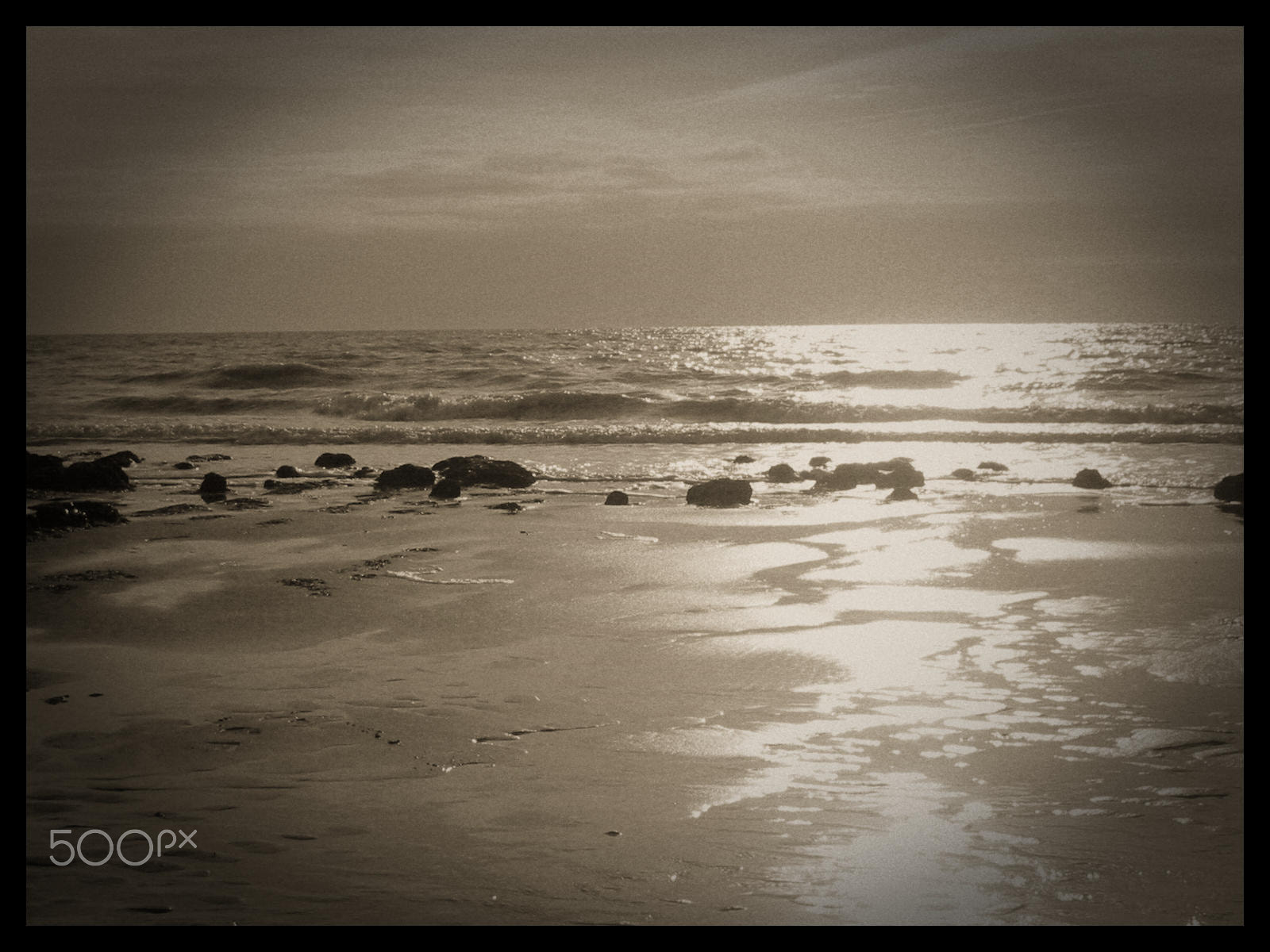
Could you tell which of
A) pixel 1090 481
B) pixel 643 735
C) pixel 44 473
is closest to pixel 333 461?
pixel 44 473

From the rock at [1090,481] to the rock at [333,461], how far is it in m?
9.75

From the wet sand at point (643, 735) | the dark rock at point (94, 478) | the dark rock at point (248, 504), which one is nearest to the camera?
the wet sand at point (643, 735)

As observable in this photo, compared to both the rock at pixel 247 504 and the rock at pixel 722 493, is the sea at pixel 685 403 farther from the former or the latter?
Result: the rock at pixel 247 504

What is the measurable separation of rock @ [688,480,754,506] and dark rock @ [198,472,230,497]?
538cm

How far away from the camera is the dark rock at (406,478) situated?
11969 mm

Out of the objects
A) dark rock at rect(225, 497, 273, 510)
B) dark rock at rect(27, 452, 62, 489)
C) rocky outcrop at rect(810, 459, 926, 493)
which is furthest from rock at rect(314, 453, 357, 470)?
rocky outcrop at rect(810, 459, 926, 493)

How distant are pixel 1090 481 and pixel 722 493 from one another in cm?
463

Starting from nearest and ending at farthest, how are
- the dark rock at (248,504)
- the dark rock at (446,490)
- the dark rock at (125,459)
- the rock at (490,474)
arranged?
the dark rock at (248,504) → the dark rock at (446,490) → the rock at (490,474) → the dark rock at (125,459)

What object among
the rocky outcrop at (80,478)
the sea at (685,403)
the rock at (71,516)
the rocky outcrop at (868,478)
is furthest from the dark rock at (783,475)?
the rocky outcrop at (80,478)

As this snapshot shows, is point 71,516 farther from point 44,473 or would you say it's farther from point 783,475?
point 783,475

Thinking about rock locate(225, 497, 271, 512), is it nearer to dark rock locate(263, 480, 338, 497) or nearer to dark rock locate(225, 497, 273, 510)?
dark rock locate(225, 497, 273, 510)

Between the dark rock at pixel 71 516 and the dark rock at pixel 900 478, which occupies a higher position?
the dark rock at pixel 900 478

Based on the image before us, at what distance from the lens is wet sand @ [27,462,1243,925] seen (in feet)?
10.2

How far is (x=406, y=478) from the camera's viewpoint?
1202 centimetres
